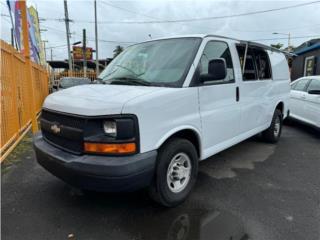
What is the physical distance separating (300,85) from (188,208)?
656 cm

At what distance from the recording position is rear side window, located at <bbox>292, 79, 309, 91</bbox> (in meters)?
7.67

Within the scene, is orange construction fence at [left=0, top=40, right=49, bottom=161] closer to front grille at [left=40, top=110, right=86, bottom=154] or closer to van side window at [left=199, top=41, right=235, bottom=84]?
front grille at [left=40, top=110, right=86, bottom=154]

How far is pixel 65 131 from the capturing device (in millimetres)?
2809

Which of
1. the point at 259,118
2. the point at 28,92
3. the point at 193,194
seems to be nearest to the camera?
the point at 193,194

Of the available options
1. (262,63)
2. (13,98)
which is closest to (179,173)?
(262,63)

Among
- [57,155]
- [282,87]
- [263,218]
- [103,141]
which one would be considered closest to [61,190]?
[57,155]

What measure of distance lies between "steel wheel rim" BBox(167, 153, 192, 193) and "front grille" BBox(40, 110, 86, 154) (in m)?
1.08

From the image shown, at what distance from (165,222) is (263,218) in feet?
3.65

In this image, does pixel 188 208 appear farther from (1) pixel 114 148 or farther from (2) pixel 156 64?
(2) pixel 156 64

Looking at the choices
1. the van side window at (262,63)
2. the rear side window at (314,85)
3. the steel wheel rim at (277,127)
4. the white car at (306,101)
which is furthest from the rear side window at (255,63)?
the rear side window at (314,85)

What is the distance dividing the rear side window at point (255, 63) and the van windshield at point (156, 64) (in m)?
1.29

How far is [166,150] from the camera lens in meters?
2.90

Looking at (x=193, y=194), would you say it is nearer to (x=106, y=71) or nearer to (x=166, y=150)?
(x=166, y=150)

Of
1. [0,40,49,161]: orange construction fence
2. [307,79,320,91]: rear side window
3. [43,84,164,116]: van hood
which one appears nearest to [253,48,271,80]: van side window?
[307,79,320,91]: rear side window
